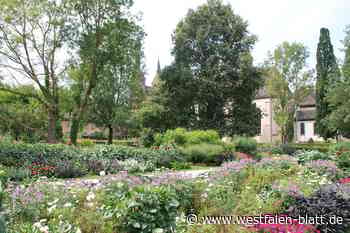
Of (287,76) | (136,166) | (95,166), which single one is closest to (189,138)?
(136,166)

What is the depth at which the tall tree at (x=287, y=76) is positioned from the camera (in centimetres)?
3738

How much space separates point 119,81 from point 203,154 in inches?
700

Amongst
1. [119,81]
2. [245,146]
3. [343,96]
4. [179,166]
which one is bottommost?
[179,166]

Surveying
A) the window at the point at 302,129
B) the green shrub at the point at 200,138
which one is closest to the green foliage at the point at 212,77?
the green shrub at the point at 200,138

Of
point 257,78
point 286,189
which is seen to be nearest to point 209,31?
point 257,78

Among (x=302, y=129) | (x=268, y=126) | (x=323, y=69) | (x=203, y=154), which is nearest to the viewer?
(x=203, y=154)

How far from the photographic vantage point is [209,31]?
26.3 meters

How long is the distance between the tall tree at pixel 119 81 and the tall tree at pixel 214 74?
3.78 metres

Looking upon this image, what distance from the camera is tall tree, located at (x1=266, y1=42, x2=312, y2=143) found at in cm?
3738

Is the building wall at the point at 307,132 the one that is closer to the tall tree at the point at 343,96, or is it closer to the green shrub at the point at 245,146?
the tall tree at the point at 343,96

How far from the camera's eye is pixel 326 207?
16.7 ft

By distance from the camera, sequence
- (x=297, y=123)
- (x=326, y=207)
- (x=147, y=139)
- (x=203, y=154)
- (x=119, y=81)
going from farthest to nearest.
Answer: (x=297, y=123) < (x=119, y=81) < (x=147, y=139) < (x=203, y=154) < (x=326, y=207)

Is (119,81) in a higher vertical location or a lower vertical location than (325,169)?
higher

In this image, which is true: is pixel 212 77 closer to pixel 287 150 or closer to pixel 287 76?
pixel 287 150
